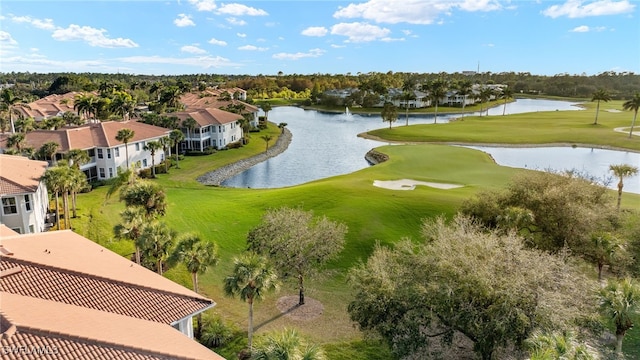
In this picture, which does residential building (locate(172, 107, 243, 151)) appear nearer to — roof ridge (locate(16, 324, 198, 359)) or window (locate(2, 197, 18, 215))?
→ window (locate(2, 197, 18, 215))

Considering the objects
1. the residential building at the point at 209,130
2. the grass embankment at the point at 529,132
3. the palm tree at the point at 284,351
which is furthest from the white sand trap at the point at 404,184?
the grass embankment at the point at 529,132

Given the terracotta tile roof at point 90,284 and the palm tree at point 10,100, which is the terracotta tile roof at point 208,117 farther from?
the terracotta tile roof at point 90,284

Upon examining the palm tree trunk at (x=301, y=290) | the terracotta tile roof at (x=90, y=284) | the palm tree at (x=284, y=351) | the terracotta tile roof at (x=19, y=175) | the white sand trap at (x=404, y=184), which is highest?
the terracotta tile roof at (x=19, y=175)

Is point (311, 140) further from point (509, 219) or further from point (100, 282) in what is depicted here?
point (100, 282)

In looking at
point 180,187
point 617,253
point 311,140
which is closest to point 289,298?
point 617,253

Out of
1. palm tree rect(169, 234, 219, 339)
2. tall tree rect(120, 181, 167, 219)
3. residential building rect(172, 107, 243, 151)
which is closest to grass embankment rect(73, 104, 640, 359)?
palm tree rect(169, 234, 219, 339)

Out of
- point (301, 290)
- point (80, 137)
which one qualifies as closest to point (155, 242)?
point (301, 290)

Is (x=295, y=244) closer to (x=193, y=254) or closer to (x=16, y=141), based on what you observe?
(x=193, y=254)
